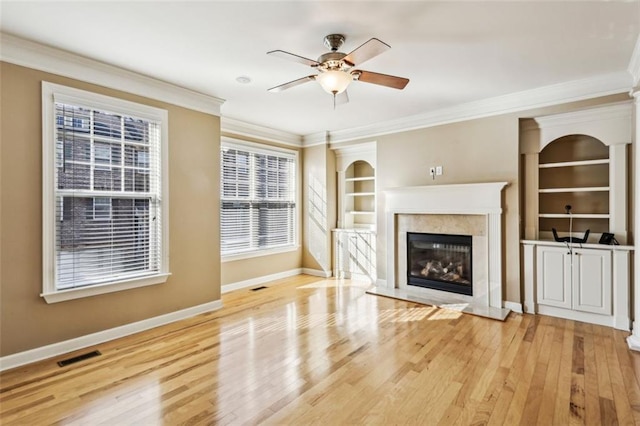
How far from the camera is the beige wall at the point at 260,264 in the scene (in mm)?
5004

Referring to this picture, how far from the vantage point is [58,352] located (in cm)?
287

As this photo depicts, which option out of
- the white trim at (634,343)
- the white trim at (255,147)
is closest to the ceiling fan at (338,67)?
the white trim at (255,147)

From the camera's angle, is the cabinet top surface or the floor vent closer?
the floor vent

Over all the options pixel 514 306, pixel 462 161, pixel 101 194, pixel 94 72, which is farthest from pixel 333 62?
pixel 514 306

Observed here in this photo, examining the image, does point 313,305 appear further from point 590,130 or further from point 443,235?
point 590,130

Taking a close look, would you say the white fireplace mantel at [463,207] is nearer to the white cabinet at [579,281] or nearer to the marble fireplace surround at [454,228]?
the marble fireplace surround at [454,228]

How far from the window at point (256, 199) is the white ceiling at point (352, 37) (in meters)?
→ 1.55

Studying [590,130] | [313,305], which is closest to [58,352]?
[313,305]

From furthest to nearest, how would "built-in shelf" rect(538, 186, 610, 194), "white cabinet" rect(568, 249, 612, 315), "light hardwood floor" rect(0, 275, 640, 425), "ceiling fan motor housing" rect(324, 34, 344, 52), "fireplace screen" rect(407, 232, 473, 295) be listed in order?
"fireplace screen" rect(407, 232, 473, 295) < "built-in shelf" rect(538, 186, 610, 194) < "white cabinet" rect(568, 249, 612, 315) < "ceiling fan motor housing" rect(324, 34, 344, 52) < "light hardwood floor" rect(0, 275, 640, 425)

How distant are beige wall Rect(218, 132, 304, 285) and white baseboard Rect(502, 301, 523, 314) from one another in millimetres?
3484

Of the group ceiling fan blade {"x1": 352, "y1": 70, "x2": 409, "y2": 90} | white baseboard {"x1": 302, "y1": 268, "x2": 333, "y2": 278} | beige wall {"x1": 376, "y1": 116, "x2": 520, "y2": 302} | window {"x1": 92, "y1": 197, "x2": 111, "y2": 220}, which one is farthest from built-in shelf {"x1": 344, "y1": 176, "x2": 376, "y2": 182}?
window {"x1": 92, "y1": 197, "x2": 111, "y2": 220}

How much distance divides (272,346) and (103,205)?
7.00 ft

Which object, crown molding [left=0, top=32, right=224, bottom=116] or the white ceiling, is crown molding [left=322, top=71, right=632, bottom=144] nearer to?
the white ceiling

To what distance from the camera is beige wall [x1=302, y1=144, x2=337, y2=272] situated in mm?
5930
